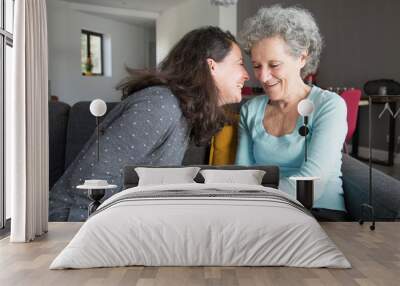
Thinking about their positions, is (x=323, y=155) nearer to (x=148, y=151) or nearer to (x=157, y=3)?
(x=148, y=151)

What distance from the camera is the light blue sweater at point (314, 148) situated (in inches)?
185

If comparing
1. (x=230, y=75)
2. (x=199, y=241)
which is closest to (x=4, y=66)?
(x=230, y=75)

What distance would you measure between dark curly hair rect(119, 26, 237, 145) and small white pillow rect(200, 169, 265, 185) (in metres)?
0.38

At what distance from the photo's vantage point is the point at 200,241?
3148mm

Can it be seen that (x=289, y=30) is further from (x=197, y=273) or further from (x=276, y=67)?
(x=197, y=273)

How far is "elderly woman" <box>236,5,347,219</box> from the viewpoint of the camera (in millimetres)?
4707

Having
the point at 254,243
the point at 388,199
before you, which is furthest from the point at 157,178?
the point at 388,199

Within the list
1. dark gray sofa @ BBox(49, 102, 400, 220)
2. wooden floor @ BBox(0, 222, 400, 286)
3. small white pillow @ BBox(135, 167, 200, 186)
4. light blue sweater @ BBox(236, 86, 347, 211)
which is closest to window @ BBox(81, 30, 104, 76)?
dark gray sofa @ BBox(49, 102, 400, 220)

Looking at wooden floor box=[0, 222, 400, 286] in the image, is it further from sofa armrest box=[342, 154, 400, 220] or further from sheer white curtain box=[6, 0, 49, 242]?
sofa armrest box=[342, 154, 400, 220]

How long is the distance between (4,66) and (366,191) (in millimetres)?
2813

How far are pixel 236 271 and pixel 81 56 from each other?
6682 millimetres

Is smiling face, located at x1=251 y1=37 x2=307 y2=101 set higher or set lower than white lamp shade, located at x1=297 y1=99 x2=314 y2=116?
higher

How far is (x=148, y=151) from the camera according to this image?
4.66 m

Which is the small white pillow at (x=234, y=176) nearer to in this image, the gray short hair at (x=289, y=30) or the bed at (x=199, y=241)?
the gray short hair at (x=289, y=30)
